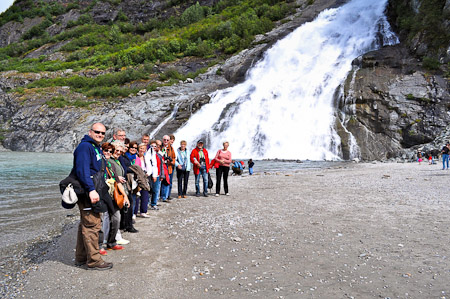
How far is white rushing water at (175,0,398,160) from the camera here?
25594 millimetres

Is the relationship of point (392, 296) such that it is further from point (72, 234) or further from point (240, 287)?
point (72, 234)

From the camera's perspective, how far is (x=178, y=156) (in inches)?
390

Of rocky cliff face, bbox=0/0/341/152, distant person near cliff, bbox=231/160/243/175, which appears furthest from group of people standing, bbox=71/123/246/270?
rocky cliff face, bbox=0/0/341/152

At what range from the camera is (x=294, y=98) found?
1159 inches

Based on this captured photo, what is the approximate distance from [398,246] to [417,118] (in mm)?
22599

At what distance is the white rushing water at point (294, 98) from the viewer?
25594 millimetres

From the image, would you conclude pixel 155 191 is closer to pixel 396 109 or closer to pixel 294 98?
pixel 396 109

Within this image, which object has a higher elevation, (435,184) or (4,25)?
(4,25)

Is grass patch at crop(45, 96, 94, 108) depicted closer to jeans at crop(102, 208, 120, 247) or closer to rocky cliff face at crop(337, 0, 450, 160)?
rocky cliff face at crop(337, 0, 450, 160)

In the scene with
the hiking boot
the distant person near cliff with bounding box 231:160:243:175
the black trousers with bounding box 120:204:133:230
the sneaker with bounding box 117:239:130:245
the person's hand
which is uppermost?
the person's hand

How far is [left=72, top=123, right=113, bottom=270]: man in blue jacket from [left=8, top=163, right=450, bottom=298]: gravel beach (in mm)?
177

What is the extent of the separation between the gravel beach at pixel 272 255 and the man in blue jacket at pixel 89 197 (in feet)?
0.58

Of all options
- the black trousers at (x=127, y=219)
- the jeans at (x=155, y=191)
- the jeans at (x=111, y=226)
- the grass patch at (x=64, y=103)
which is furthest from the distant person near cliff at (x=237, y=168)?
the grass patch at (x=64, y=103)

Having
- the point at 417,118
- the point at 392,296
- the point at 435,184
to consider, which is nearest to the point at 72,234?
the point at 392,296
